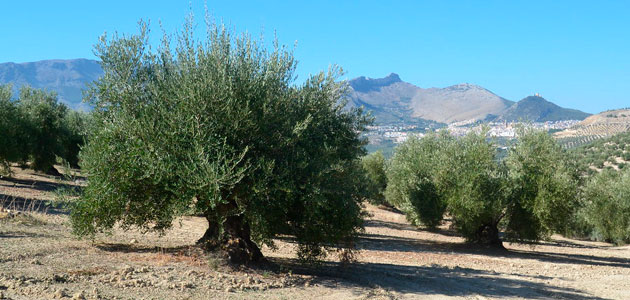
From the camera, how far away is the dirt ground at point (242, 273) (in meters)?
10.4

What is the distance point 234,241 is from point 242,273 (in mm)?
1099

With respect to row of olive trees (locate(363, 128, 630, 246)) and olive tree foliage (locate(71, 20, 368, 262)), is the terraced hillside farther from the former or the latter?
olive tree foliage (locate(71, 20, 368, 262))

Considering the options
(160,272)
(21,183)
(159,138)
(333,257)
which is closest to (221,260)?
(160,272)

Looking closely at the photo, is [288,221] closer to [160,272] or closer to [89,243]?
[160,272]

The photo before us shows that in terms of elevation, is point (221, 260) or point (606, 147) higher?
point (606, 147)

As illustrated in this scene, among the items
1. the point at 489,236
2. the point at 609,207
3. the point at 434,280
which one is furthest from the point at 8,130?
the point at 609,207

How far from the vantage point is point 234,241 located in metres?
13.4

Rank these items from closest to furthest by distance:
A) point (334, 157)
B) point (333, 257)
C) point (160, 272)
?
point (160, 272) → point (334, 157) → point (333, 257)

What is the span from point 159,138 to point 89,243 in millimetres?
5069

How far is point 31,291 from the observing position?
9102mm

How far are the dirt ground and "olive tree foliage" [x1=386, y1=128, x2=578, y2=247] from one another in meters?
2.11

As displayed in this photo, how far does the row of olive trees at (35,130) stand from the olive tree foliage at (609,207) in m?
34.1

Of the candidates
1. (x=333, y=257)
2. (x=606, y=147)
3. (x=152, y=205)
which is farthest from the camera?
(x=606, y=147)

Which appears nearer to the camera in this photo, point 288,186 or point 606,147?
point 288,186
